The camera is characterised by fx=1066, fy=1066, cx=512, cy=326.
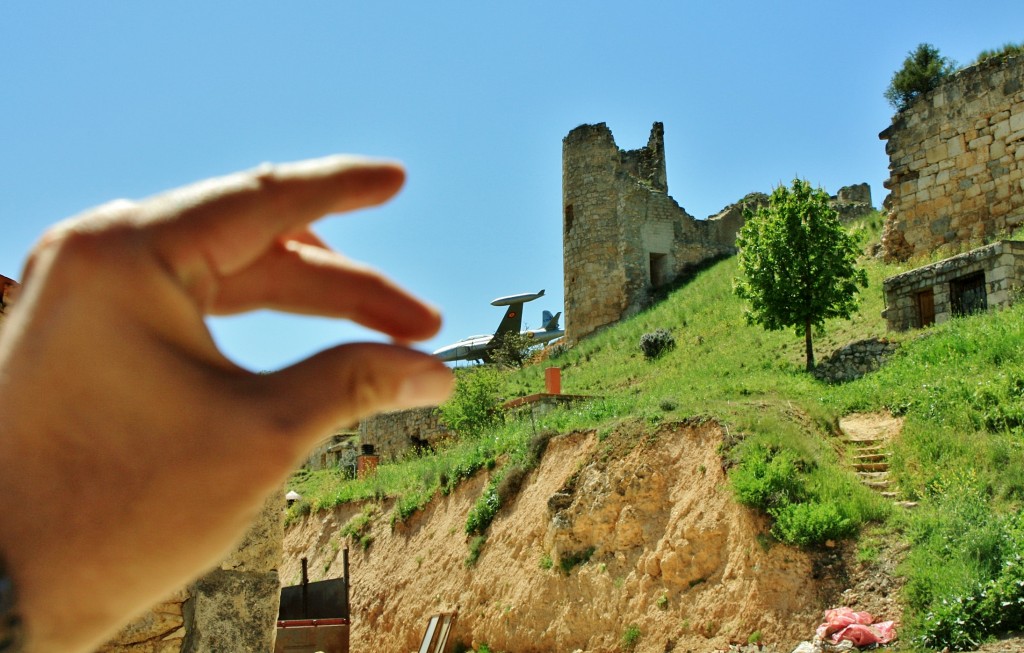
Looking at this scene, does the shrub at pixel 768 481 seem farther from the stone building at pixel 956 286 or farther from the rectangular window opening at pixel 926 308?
the rectangular window opening at pixel 926 308

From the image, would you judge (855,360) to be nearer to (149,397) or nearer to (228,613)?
(228,613)

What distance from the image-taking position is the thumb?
110 cm

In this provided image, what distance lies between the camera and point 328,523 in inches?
951

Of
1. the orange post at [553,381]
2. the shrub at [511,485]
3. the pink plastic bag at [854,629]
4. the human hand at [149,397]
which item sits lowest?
the pink plastic bag at [854,629]

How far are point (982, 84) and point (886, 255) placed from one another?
4638 mm

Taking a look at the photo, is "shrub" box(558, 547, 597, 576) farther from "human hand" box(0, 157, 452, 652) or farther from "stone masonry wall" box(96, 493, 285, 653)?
"human hand" box(0, 157, 452, 652)

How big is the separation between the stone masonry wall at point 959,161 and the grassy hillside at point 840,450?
1.75 meters

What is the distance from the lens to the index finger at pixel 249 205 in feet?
3.50

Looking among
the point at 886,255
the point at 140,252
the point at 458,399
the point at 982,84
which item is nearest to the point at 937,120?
the point at 982,84

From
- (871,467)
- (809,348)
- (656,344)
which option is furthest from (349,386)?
(656,344)

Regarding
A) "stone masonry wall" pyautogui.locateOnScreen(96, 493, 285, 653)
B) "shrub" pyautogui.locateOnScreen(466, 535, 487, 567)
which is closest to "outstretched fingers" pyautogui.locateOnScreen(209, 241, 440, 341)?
"stone masonry wall" pyautogui.locateOnScreen(96, 493, 285, 653)

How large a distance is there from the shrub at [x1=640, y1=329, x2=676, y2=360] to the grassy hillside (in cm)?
72

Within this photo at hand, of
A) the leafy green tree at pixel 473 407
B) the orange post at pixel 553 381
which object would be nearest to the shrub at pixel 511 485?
the orange post at pixel 553 381

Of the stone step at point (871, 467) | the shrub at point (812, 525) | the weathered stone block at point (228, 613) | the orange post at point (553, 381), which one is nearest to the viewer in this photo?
the weathered stone block at point (228, 613)
